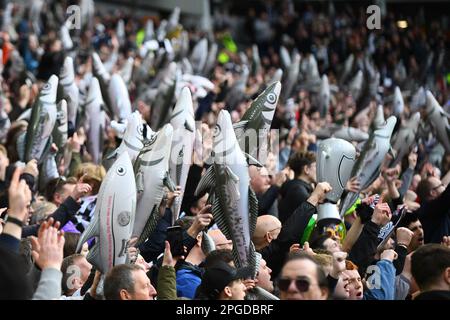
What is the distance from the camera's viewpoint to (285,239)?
6.76m

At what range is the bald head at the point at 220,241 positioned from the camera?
7122 millimetres

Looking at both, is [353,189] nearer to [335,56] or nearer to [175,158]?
[175,158]

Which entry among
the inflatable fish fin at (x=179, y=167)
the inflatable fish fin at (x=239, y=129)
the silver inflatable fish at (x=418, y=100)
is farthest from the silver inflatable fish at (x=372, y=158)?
the silver inflatable fish at (x=418, y=100)

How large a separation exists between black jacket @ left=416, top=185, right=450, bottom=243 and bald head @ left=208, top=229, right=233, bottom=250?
5.89 feet

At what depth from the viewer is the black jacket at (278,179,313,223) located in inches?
333

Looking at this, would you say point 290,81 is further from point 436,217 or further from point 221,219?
point 221,219

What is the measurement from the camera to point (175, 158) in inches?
314

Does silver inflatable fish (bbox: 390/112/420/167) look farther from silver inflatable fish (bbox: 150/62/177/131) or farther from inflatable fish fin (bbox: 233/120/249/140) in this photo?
inflatable fish fin (bbox: 233/120/249/140)

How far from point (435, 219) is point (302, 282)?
139 inches

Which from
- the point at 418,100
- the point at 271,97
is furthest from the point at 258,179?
the point at 418,100
